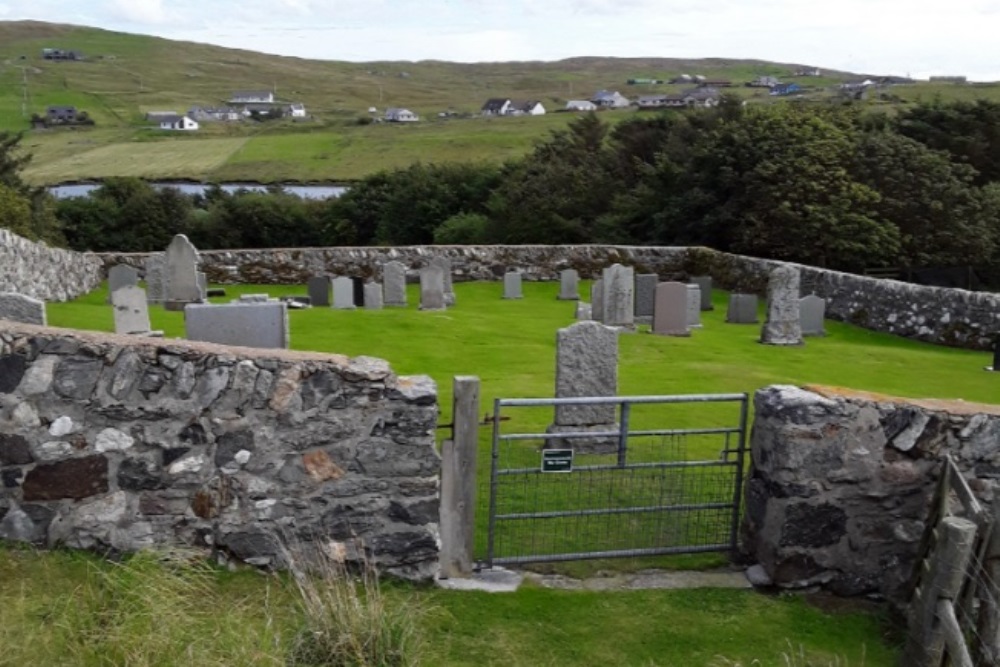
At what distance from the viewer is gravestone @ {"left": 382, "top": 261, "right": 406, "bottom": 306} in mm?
21594

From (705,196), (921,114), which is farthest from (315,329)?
(921,114)

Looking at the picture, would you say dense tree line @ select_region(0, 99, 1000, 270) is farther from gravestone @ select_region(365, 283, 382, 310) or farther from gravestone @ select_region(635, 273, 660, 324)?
gravestone @ select_region(365, 283, 382, 310)

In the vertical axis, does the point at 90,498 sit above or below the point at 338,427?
below

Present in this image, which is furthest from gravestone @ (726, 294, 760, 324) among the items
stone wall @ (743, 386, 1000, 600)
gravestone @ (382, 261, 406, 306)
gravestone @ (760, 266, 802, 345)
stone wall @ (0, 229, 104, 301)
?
stone wall @ (0, 229, 104, 301)

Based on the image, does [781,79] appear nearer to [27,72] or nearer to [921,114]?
[27,72]

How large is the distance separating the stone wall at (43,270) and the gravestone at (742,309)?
14257 mm

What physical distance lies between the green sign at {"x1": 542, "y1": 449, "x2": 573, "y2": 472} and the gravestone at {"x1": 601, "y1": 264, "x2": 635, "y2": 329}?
1142 centimetres

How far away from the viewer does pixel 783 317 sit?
688 inches

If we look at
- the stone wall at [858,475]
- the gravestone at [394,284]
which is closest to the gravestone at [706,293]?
the gravestone at [394,284]

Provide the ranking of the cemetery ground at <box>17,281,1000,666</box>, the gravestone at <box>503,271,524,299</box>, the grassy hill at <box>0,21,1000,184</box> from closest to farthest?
the cemetery ground at <box>17,281,1000,666</box>, the gravestone at <box>503,271,524,299</box>, the grassy hill at <box>0,21,1000,184</box>

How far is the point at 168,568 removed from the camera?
562 centimetres

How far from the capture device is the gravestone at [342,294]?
2056cm

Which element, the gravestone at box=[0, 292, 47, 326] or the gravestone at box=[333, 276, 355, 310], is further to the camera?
the gravestone at box=[333, 276, 355, 310]

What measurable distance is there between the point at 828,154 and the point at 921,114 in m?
15.0
